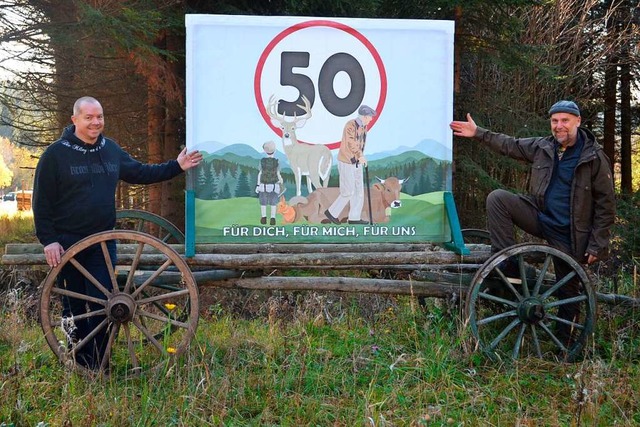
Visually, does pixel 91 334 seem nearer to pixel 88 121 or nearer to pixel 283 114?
pixel 88 121

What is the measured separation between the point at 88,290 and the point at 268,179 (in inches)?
62.9

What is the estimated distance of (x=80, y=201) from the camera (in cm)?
425

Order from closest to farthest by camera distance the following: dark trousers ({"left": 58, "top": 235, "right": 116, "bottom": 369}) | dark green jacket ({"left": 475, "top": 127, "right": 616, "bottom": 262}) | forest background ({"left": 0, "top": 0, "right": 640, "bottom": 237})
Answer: dark trousers ({"left": 58, "top": 235, "right": 116, "bottom": 369}) → dark green jacket ({"left": 475, "top": 127, "right": 616, "bottom": 262}) → forest background ({"left": 0, "top": 0, "right": 640, "bottom": 237})

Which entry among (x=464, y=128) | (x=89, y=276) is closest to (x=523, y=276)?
(x=464, y=128)

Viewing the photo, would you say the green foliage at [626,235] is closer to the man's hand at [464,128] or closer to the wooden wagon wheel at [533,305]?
the wooden wagon wheel at [533,305]

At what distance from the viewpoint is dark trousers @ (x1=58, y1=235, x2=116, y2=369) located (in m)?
4.36

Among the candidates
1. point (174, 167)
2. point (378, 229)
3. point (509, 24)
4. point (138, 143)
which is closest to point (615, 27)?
point (509, 24)

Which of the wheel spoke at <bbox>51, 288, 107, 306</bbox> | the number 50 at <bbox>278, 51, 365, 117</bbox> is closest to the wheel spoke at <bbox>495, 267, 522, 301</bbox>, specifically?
the number 50 at <bbox>278, 51, 365, 117</bbox>

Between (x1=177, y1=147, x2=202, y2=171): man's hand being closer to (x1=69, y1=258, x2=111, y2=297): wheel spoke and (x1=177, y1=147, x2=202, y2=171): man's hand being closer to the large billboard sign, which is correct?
the large billboard sign

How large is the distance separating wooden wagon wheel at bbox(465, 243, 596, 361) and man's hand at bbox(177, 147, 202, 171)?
2.35m

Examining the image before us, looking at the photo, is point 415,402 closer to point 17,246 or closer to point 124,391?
point 124,391

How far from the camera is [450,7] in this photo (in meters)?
9.63

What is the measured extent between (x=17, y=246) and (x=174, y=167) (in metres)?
1.44

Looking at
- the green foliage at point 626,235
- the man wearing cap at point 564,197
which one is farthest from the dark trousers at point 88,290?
the green foliage at point 626,235
